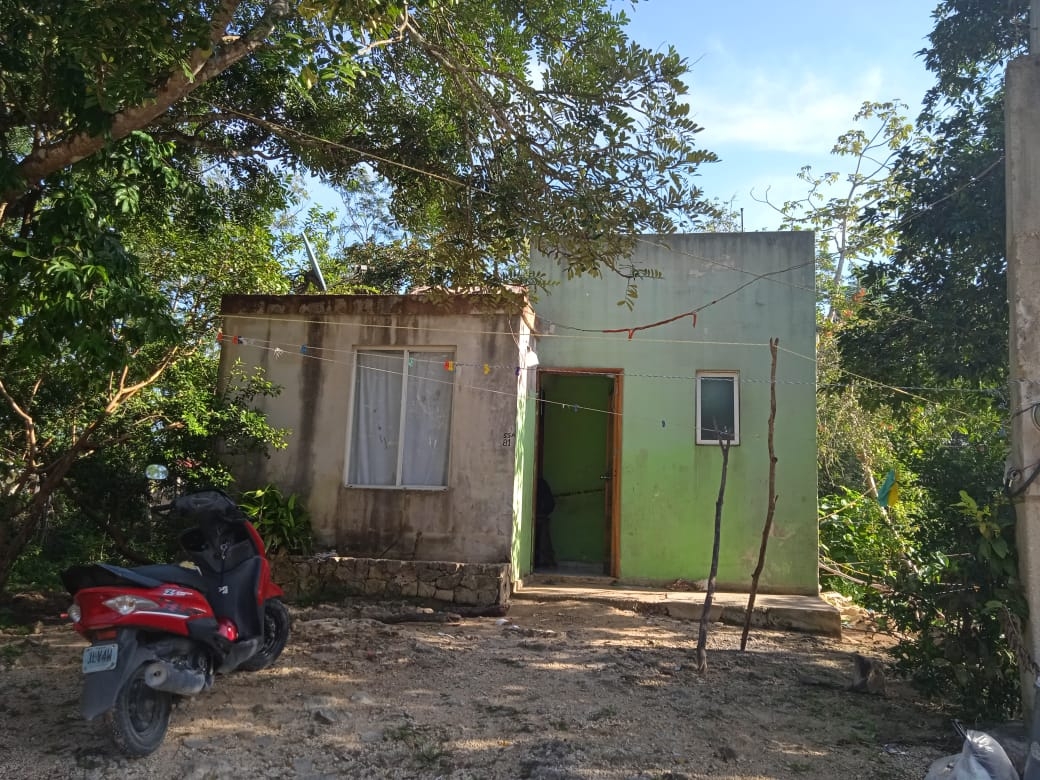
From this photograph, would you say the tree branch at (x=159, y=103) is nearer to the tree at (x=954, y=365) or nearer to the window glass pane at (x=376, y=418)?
the window glass pane at (x=376, y=418)

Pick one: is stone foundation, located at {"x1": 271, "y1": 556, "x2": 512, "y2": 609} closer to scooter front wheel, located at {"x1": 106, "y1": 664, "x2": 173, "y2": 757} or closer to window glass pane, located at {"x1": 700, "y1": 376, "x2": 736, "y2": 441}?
window glass pane, located at {"x1": 700, "y1": 376, "x2": 736, "y2": 441}

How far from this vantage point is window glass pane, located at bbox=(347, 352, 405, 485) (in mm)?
8516

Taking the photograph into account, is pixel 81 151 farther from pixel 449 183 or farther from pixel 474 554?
pixel 474 554

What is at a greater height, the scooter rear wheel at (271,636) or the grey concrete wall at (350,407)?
the grey concrete wall at (350,407)

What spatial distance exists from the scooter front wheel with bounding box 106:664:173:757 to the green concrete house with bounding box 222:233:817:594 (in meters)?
4.14

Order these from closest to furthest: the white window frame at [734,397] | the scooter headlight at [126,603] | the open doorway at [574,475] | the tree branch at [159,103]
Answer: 1. the scooter headlight at [126,603]
2. the tree branch at [159,103]
3. the white window frame at [734,397]
4. the open doorway at [574,475]

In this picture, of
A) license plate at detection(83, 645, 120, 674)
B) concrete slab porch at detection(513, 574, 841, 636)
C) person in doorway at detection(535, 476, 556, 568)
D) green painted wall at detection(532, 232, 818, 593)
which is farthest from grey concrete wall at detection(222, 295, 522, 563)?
license plate at detection(83, 645, 120, 674)

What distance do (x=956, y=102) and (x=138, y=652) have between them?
7832 millimetres

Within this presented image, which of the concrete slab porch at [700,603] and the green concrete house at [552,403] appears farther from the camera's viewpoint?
the green concrete house at [552,403]

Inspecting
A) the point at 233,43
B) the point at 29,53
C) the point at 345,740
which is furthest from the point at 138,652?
the point at 29,53

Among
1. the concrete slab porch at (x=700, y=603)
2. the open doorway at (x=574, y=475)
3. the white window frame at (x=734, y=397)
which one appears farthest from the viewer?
the open doorway at (x=574, y=475)

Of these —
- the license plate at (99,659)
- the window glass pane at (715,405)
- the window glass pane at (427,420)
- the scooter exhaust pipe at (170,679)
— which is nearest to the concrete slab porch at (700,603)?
the window glass pane at (427,420)

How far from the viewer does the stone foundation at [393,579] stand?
25.2 feet

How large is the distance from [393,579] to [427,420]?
1749mm
